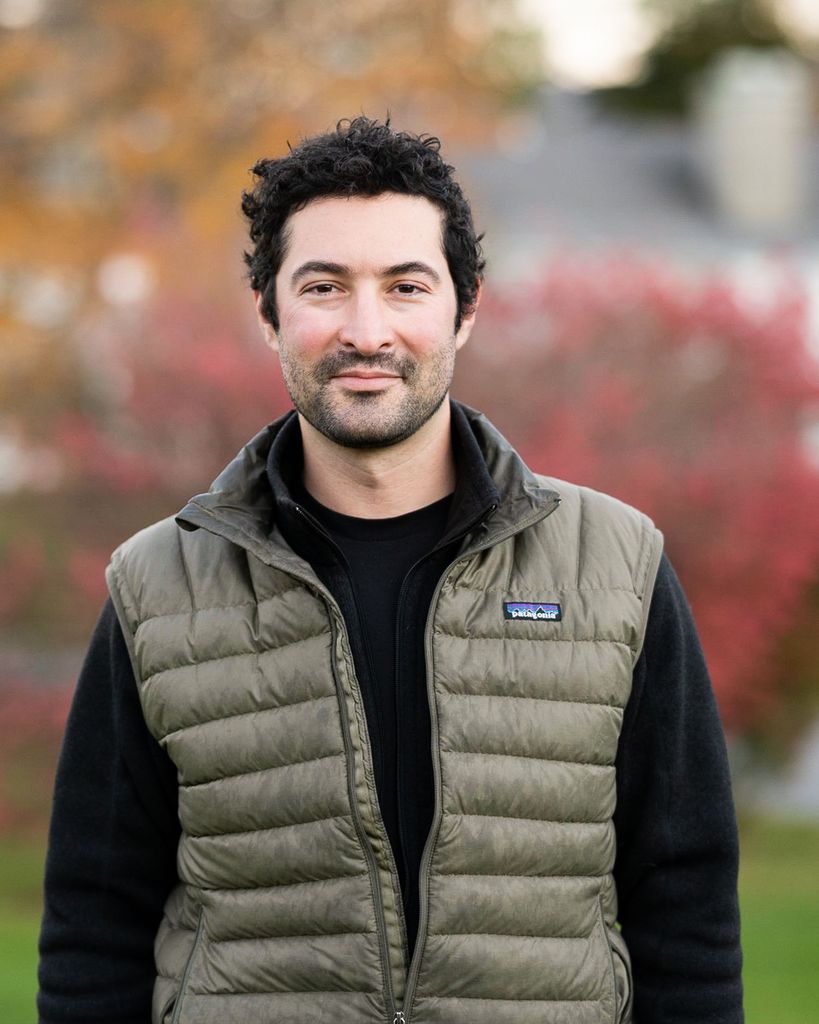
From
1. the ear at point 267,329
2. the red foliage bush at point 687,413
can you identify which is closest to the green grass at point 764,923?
the red foliage bush at point 687,413

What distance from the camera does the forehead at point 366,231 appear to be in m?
2.61

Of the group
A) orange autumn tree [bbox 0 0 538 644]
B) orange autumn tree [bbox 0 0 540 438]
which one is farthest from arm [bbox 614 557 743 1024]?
orange autumn tree [bbox 0 0 540 438]

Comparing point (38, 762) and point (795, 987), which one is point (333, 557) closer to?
point (795, 987)

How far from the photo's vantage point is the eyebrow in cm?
261

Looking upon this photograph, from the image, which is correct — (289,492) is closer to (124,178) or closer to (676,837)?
(676,837)

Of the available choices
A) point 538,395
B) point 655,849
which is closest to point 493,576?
point 655,849

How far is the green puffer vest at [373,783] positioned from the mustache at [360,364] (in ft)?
0.88

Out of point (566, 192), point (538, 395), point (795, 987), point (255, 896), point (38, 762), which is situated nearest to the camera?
point (255, 896)

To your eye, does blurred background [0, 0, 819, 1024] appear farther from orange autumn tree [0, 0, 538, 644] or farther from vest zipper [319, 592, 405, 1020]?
vest zipper [319, 592, 405, 1020]

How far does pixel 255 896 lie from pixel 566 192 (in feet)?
56.0

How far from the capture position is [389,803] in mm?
2529

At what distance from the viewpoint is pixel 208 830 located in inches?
102

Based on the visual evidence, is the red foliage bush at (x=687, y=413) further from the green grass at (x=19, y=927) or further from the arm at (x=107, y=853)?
the arm at (x=107, y=853)

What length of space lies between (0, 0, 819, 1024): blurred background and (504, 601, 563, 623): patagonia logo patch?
139 inches
